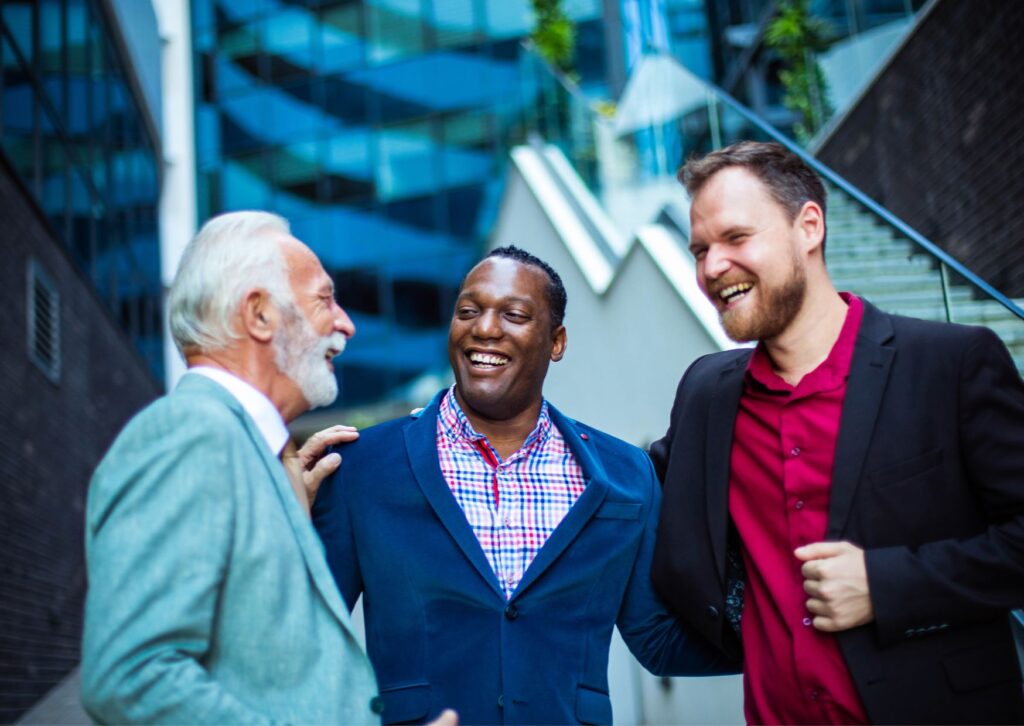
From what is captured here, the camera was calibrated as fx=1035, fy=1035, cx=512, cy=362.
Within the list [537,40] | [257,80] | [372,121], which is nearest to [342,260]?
[372,121]

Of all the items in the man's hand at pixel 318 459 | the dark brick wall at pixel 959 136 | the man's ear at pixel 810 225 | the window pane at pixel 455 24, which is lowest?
the man's hand at pixel 318 459

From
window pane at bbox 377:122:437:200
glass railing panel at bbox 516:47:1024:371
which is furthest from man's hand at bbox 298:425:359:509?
window pane at bbox 377:122:437:200

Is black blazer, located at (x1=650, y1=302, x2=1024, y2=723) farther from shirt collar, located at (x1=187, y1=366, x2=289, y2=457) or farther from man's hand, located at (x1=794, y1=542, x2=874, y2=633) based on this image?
shirt collar, located at (x1=187, y1=366, x2=289, y2=457)

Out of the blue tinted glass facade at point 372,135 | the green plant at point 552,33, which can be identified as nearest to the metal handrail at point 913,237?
the green plant at point 552,33

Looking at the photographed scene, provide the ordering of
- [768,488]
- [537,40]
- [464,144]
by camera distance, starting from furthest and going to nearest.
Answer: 1. [464,144]
2. [537,40]
3. [768,488]

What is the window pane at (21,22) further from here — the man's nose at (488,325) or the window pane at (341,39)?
the window pane at (341,39)

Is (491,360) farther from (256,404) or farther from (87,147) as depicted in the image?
(87,147)

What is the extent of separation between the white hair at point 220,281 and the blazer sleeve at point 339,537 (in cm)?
70

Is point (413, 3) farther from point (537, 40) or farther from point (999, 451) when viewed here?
point (999, 451)

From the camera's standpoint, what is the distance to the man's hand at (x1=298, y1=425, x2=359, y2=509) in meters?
2.61

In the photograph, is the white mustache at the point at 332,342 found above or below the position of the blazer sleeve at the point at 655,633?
above

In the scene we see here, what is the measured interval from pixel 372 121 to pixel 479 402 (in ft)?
59.4

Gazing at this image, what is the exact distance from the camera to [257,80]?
2086cm

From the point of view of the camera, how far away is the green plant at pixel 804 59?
11656 mm
